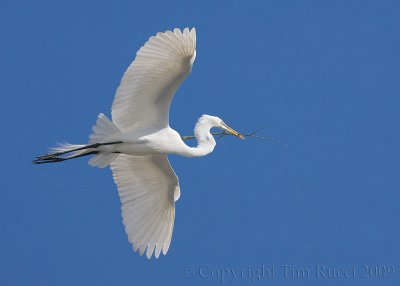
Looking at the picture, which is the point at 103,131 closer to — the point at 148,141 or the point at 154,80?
the point at 148,141

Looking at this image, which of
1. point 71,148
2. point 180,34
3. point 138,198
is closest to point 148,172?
point 138,198

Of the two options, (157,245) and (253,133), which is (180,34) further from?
Answer: (157,245)

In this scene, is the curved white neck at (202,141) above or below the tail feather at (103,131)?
above

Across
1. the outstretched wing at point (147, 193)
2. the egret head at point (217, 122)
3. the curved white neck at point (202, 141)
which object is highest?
the egret head at point (217, 122)

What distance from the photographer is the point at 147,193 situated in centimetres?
1019

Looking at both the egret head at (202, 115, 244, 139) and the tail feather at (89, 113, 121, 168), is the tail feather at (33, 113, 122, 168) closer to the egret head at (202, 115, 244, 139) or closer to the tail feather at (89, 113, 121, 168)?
the tail feather at (89, 113, 121, 168)

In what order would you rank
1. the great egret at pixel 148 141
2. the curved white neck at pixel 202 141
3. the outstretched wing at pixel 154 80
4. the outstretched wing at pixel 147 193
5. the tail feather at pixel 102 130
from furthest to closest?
the outstretched wing at pixel 147 193, the curved white neck at pixel 202 141, the tail feather at pixel 102 130, the great egret at pixel 148 141, the outstretched wing at pixel 154 80

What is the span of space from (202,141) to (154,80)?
1168 millimetres

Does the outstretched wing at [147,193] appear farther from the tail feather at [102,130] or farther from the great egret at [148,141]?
the tail feather at [102,130]

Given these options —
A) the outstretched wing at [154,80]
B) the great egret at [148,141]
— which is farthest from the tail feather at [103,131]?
the outstretched wing at [154,80]

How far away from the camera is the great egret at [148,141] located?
29.1ft

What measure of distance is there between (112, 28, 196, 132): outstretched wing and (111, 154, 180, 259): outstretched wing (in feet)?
2.40

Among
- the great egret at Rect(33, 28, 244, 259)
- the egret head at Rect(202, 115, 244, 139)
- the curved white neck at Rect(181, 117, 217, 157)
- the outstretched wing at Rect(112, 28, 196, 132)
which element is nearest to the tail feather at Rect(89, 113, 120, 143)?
the great egret at Rect(33, 28, 244, 259)

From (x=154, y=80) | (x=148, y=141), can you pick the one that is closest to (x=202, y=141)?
(x=148, y=141)
